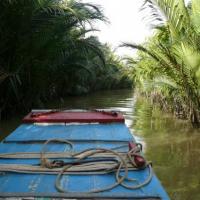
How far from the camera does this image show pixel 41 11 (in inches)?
407

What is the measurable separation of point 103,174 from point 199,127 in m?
6.82

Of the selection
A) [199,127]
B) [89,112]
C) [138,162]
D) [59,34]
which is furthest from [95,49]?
[138,162]

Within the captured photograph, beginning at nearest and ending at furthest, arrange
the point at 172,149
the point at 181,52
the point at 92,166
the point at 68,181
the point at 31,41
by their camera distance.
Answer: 1. the point at 68,181
2. the point at 92,166
3. the point at 172,149
4. the point at 181,52
5. the point at 31,41

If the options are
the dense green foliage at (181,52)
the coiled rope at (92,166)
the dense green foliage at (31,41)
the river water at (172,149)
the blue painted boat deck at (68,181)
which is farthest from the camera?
the dense green foliage at (31,41)

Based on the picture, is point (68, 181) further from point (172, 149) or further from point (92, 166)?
point (172, 149)

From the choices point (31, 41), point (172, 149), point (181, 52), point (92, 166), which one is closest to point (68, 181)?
point (92, 166)

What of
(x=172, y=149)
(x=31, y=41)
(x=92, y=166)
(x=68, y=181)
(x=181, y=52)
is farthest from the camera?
(x=31, y=41)

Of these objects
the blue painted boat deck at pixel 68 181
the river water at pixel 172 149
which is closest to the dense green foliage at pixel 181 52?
the river water at pixel 172 149

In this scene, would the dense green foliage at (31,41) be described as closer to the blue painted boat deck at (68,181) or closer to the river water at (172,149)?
the river water at (172,149)

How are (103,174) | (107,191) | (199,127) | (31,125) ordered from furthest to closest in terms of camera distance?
(199,127), (31,125), (103,174), (107,191)

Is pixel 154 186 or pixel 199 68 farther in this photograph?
pixel 199 68

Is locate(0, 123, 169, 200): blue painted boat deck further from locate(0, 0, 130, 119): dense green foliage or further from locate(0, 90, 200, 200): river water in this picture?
locate(0, 0, 130, 119): dense green foliage

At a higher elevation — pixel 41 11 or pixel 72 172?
pixel 41 11

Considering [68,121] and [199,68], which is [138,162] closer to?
[68,121]
